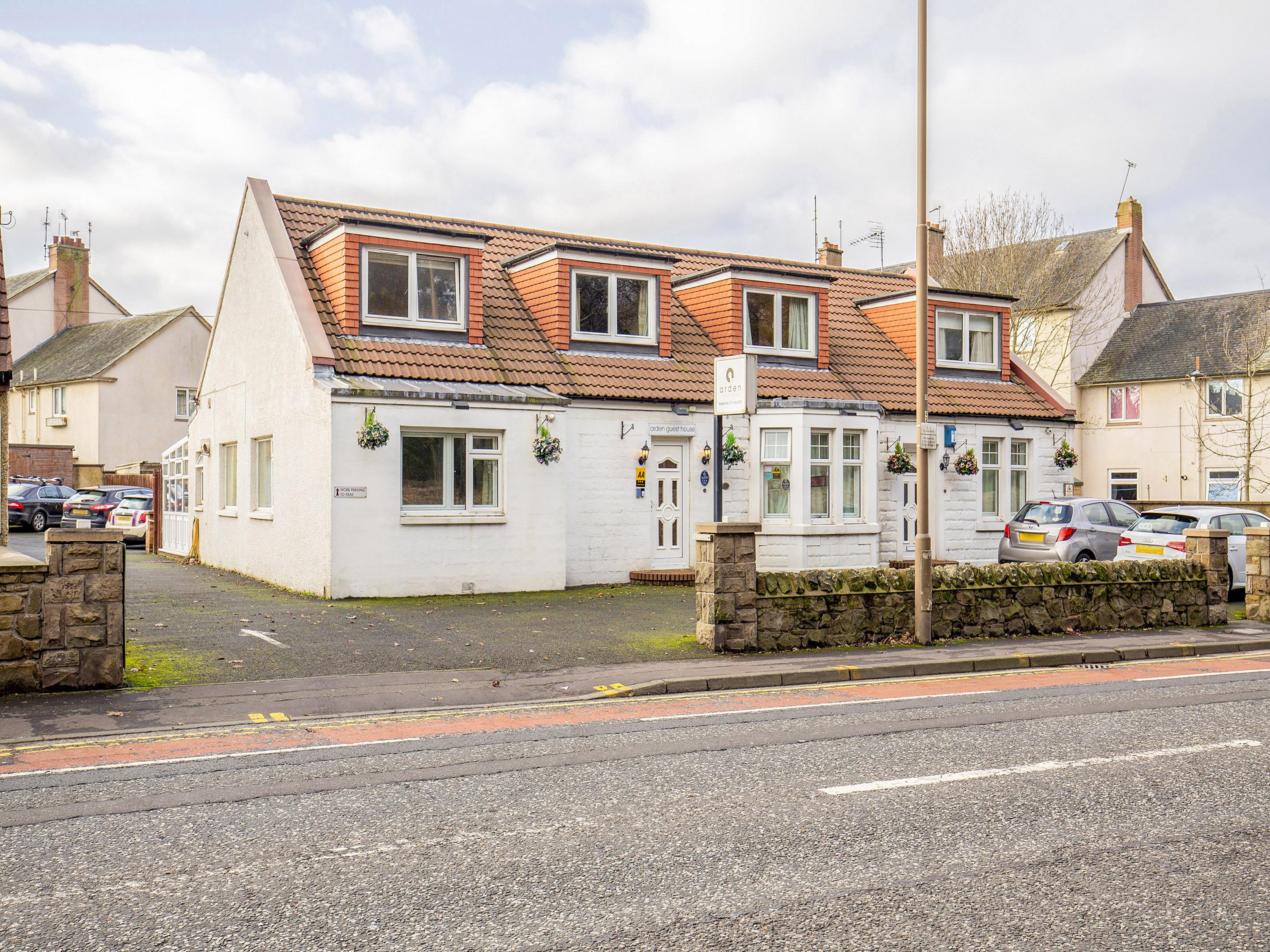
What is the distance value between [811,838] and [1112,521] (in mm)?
19240

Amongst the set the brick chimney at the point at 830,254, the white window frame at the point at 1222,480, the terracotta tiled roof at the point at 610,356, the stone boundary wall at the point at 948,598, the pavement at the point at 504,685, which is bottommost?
the pavement at the point at 504,685

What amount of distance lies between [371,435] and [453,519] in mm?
1959

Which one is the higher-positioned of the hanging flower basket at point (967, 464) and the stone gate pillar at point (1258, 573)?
the hanging flower basket at point (967, 464)

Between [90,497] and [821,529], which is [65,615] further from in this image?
[90,497]

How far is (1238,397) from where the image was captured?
3925 centimetres

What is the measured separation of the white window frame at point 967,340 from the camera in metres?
27.0

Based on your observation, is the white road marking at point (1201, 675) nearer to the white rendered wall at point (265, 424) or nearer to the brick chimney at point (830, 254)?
the white rendered wall at point (265, 424)

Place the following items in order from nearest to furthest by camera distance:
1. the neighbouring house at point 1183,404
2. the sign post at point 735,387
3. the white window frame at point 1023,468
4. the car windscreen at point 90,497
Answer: the sign post at point 735,387 → the white window frame at point 1023,468 → the car windscreen at point 90,497 → the neighbouring house at point 1183,404

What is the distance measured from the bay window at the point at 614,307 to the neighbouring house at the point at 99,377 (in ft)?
90.9

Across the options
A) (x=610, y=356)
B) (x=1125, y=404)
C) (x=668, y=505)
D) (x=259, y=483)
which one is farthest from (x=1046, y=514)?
(x=1125, y=404)

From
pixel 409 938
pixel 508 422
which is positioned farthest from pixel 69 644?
pixel 508 422

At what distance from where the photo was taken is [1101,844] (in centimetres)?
583

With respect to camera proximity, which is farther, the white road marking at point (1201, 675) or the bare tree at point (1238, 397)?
the bare tree at point (1238, 397)

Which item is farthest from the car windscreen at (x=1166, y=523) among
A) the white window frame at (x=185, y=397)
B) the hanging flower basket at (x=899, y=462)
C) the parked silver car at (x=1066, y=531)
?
the white window frame at (x=185, y=397)
